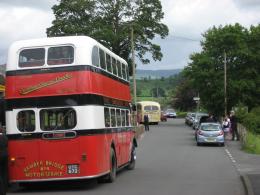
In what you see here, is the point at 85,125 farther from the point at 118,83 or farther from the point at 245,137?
the point at 245,137

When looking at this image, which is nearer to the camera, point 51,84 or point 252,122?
point 51,84

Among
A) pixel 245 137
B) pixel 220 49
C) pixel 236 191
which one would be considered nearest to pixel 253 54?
pixel 220 49

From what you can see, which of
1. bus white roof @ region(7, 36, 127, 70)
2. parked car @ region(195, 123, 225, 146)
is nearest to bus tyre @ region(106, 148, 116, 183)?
bus white roof @ region(7, 36, 127, 70)

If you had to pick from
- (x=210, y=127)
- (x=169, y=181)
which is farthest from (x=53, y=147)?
(x=210, y=127)

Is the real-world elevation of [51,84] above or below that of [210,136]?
above

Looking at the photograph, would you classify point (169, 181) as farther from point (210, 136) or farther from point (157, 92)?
point (157, 92)

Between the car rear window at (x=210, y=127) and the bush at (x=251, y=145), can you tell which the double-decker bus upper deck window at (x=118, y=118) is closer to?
the bush at (x=251, y=145)

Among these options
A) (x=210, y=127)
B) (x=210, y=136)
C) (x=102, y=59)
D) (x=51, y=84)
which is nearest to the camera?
(x=51, y=84)

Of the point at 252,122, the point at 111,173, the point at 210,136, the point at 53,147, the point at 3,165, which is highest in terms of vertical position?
the point at 252,122

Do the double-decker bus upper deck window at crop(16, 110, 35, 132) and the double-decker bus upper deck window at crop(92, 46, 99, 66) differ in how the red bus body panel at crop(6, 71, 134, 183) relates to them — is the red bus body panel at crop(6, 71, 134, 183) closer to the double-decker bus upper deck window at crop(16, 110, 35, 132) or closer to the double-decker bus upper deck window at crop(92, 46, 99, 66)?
the double-decker bus upper deck window at crop(16, 110, 35, 132)

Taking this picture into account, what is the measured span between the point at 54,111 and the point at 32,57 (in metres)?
1.57

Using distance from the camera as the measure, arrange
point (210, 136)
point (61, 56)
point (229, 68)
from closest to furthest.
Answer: point (61, 56) → point (210, 136) → point (229, 68)

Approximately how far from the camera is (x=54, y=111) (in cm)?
1647

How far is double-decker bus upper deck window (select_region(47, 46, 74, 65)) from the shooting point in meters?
16.7
